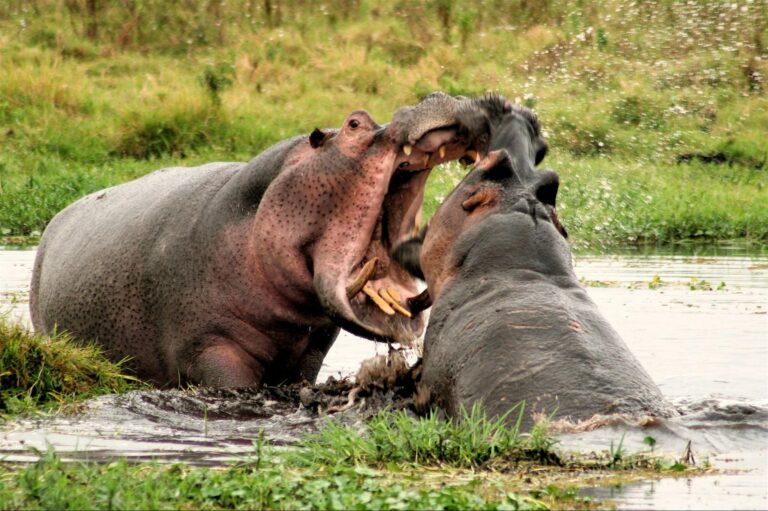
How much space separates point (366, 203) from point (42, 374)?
146 centimetres

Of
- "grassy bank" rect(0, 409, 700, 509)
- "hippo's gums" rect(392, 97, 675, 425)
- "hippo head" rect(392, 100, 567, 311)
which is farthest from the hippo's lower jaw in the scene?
"grassy bank" rect(0, 409, 700, 509)

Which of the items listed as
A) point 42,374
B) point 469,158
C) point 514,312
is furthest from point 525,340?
point 42,374

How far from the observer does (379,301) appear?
517cm

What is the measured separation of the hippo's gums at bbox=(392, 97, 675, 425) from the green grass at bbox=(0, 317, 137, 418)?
1.57 m

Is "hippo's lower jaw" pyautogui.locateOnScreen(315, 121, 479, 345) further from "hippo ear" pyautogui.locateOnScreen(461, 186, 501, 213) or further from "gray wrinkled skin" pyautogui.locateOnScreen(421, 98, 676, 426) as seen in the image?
"hippo ear" pyautogui.locateOnScreen(461, 186, 501, 213)

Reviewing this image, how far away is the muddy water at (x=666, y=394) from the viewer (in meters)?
3.65

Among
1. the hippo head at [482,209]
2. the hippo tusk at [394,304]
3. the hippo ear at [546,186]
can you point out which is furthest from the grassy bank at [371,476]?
the hippo tusk at [394,304]

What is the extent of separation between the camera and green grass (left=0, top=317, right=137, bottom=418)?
5.18m

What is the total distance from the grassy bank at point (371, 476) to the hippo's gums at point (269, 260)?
140 centimetres

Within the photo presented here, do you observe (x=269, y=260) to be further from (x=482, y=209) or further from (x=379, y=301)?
(x=482, y=209)

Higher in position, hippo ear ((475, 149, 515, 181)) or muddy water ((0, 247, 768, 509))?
hippo ear ((475, 149, 515, 181))

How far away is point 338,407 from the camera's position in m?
5.10

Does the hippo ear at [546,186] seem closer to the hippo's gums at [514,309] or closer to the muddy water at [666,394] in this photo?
the hippo's gums at [514,309]

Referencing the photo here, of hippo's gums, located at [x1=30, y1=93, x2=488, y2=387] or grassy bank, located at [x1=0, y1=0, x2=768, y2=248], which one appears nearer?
hippo's gums, located at [x1=30, y1=93, x2=488, y2=387]
